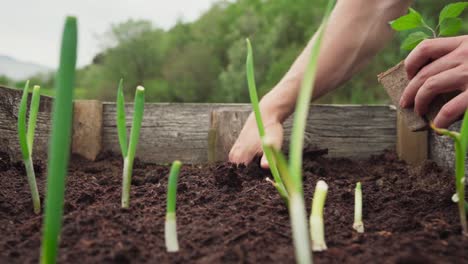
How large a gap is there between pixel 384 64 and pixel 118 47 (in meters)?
15.7

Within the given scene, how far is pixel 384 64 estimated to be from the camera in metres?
12.2

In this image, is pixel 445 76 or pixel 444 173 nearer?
pixel 445 76

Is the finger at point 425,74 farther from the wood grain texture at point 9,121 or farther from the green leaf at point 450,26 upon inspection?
the wood grain texture at point 9,121

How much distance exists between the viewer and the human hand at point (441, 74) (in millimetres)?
1028

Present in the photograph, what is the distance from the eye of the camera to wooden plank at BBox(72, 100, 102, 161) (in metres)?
2.13

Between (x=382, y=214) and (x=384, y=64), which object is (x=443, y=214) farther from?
(x=384, y=64)

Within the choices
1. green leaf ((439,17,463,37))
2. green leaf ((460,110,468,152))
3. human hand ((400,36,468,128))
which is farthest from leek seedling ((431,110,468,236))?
green leaf ((439,17,463,37))

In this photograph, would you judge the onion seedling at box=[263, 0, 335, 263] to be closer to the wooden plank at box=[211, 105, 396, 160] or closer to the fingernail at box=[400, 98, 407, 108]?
the fingernail at box=[400, 98, 407, 108]

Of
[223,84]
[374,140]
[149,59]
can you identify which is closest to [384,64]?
[223,84]

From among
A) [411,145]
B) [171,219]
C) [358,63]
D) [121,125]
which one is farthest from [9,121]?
[411,145]

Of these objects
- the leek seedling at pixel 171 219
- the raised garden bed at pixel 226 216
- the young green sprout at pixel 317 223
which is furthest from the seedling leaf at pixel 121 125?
the young green sprout at pixel 317 223

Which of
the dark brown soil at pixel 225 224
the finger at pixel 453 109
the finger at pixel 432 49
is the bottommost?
the dark brown soil at pixel 225 224

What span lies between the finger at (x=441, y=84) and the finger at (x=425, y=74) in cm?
3

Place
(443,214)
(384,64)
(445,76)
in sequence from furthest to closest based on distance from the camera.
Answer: (384,64)
(445,76)
(443,214)
